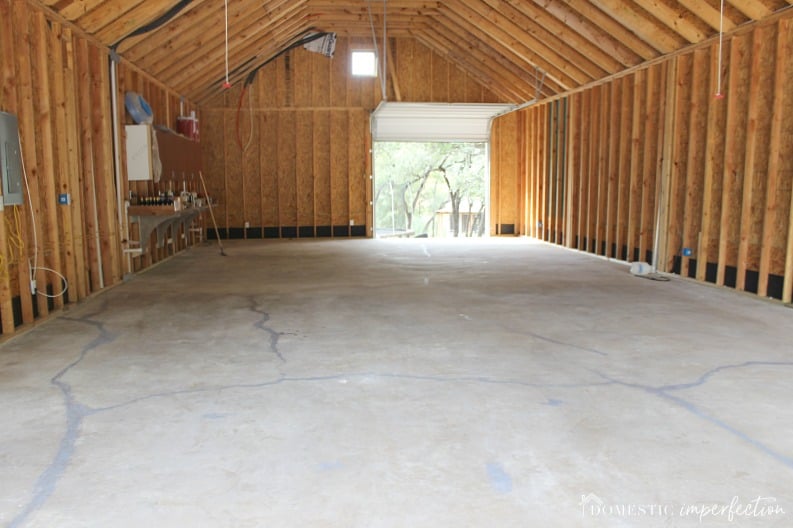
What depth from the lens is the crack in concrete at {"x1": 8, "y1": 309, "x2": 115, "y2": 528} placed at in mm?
2398

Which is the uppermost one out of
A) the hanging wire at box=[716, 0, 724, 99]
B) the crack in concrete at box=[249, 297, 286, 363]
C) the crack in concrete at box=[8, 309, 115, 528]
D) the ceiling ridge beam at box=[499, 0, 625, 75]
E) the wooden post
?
the ceiling ridge beam at box=[499, 0, 625, 75]

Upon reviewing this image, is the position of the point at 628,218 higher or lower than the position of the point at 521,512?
higher

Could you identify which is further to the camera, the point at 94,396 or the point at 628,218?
the point at 628,218

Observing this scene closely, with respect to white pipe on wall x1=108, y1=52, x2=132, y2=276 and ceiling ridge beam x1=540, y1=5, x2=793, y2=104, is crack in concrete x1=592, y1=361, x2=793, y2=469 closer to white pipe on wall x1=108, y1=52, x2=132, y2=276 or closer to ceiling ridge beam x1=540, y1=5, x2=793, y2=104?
ceiling ridge beam x1=540, y1=5, x2=793, y2=104

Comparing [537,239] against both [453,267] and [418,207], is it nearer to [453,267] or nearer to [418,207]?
[453,267]

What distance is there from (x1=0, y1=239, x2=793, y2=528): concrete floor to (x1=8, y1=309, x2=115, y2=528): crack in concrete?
14mm

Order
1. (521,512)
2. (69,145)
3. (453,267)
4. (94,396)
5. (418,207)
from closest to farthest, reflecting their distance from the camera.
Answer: (521,512), (94,396), (69,145), (453,267), (418,207)

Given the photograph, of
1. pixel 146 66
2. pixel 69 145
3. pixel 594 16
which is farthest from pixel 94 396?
pixel 594 16

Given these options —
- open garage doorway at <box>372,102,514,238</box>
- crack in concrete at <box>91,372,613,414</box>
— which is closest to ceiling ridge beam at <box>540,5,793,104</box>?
open garage doorway at <box>372,102,514,238</box>

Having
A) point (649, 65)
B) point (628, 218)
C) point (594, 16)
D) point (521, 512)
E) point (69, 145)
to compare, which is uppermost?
point (594, 16)

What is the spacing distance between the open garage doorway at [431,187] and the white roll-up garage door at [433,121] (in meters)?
7.11

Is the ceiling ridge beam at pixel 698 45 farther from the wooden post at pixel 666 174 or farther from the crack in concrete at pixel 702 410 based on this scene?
the crack in concrete at pixel 702 410

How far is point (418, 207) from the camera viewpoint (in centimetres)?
3017

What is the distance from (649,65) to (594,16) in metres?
1.08
